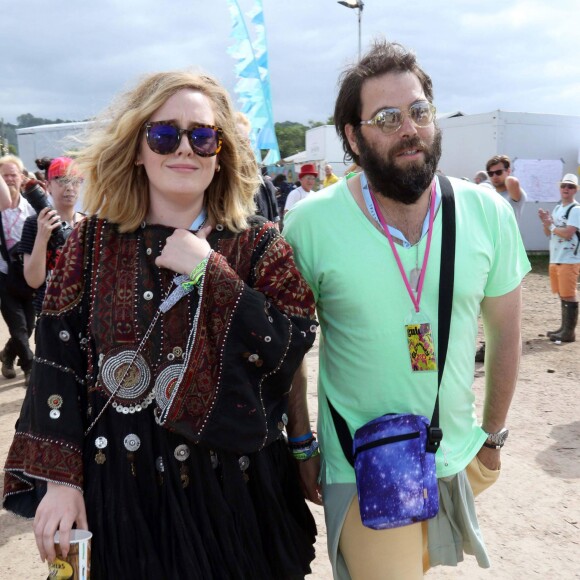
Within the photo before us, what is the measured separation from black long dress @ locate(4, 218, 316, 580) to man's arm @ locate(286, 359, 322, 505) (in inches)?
10.5

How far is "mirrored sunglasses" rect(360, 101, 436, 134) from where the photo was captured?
1964 mm

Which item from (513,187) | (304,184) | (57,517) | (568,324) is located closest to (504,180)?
(513,187)

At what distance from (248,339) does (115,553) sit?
676 millimetres

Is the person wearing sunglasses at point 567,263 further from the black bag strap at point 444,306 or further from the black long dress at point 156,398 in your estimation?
the black long dress at point 156,398

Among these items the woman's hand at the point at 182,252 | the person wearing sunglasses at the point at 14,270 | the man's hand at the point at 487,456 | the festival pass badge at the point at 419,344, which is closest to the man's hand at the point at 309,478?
the festival pass badge at the point at 419,344

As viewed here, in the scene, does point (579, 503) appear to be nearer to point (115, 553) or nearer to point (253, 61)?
point (115, 553)

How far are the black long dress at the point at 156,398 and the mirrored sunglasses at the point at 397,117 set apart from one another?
588 millimetres

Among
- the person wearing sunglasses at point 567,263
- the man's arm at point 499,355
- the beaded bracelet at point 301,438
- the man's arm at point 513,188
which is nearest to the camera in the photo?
the beaded bracelet at point 301,438

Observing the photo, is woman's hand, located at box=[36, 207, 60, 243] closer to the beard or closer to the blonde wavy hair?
the blonde wavy hair

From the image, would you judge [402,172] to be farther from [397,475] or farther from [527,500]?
[527,500]

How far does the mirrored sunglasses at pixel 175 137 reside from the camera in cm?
171

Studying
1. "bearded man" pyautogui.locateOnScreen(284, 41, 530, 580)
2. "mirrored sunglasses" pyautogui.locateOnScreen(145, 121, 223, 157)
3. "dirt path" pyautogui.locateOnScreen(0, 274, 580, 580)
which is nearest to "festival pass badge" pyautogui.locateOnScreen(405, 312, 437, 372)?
"bearded man" pyautogui.locateOnScreen(284, 41, 530, 580)

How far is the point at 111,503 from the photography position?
167 centimetres

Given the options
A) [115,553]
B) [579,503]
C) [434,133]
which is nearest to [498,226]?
[434,133]
